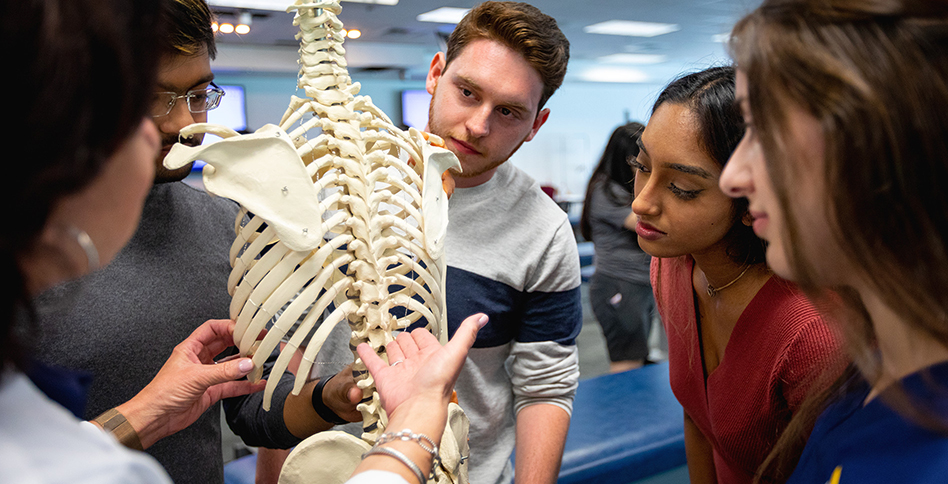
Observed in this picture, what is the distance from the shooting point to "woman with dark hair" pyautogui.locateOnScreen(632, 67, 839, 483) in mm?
1063

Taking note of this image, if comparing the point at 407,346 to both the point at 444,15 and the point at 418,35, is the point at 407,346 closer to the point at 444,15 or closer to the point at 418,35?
the point at 444,15

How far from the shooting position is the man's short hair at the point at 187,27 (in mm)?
1100

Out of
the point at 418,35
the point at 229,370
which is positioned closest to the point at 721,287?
the point at 229,370

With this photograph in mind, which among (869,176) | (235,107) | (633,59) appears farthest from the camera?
(633,59)

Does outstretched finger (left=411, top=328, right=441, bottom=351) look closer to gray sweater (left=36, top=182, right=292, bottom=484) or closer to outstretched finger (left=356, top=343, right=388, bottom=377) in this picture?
outstretched finger (left=356, top=343, right=388, bottom=377)

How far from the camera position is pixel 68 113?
43cm

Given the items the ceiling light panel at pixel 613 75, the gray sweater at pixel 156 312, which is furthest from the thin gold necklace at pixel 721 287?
Result: the ceiling light panel at pixel 613 75

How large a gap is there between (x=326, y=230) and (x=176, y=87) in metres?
0.49

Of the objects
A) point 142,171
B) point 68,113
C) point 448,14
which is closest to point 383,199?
point 142,171

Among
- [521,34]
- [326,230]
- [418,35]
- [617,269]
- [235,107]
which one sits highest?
[521,34]

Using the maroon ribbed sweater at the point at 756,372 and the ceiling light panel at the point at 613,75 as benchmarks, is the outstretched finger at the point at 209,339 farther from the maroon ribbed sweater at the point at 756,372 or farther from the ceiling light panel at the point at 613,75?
the ceiling light panel at the point at 613,75

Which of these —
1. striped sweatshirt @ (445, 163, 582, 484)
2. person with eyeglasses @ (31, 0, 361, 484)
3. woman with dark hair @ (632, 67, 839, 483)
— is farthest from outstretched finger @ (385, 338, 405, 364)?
woman with dark hair @ (632, 67, 839, 483)

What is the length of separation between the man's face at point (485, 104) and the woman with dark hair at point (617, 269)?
1861mm

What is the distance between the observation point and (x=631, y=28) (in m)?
8.37
